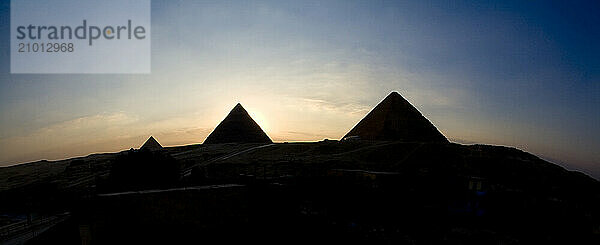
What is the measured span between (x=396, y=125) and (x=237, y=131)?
1593 centimetres

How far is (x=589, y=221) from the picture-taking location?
9266mm

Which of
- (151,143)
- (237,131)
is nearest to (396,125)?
(237,131)

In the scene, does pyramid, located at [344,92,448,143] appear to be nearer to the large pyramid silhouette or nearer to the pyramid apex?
the large pyramid silhouette

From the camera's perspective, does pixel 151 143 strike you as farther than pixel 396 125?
Yes

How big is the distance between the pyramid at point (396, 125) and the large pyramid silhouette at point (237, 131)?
411 inches

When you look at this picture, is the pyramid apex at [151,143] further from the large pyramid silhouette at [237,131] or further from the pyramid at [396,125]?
the pyramid at [396,125]

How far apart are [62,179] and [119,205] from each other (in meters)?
20.3

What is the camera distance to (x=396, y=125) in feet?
94.5

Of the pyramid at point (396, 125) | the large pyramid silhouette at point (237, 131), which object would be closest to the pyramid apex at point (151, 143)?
the large pyramid silhouette at point (237, 131)

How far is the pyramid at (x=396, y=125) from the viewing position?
28.3 m

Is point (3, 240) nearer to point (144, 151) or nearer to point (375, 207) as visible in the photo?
point (144, 151)

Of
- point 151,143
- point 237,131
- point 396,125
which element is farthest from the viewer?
point 151,143

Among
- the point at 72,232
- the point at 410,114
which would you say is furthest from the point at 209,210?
the point at 410,114

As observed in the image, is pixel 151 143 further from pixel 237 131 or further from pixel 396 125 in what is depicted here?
pixel 396 125
